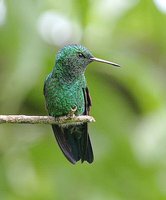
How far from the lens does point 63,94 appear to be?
139 centimetres

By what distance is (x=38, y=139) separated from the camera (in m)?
2.99

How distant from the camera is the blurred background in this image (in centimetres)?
247

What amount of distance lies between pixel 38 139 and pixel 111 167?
1.39ft

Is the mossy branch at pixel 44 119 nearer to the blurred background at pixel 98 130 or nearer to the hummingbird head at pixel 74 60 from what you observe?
the hummingbird head at pixel 74 60

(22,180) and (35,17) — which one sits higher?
(35,17)

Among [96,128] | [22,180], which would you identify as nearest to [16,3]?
[96,128]

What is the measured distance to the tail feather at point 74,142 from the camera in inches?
50.5

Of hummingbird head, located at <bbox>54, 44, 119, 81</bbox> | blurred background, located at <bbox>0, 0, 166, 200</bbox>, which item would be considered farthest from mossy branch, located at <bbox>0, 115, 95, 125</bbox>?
blurred background, located at <bbox>0, 0, 166, 200</bbox>

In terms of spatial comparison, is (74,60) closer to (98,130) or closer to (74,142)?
(74,142)

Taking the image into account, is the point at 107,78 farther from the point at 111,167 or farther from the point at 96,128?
the point at 111,167

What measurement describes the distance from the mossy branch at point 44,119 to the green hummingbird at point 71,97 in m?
0.04

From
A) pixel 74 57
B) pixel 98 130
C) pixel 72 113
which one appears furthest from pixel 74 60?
pixel 98 130

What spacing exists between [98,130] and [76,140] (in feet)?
5.41

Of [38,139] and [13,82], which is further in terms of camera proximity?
[38,139]
